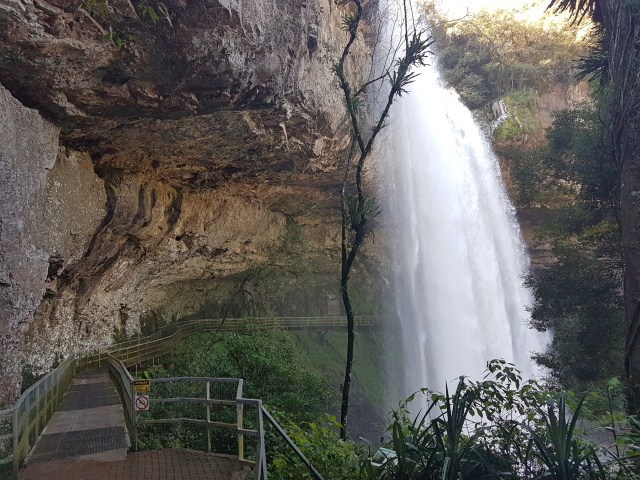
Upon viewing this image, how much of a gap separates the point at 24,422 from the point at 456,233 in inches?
636

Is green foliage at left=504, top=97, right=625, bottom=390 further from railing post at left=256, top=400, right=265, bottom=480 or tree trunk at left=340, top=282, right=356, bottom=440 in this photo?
railing post at left=256, top=400, right=265, bottom=480

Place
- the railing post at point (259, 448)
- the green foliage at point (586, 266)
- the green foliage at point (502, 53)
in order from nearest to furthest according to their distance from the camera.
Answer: the railing post at point (259, 448) < the green foliage at point (586, 266) < the green foliage at point (502, 53)

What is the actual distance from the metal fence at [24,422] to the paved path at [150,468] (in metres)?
0.26

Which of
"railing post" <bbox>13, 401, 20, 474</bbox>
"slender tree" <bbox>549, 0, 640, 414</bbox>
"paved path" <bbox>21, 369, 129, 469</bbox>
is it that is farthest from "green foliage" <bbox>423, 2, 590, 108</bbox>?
"railing post" <bbox>13, 401, 20, 474</bbox>

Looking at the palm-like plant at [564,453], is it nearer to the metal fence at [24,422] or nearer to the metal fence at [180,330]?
the metal fence at [24,422]

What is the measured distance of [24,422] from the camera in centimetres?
454

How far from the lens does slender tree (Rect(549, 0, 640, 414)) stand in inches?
235

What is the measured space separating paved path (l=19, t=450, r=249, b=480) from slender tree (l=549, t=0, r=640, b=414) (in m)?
5.11

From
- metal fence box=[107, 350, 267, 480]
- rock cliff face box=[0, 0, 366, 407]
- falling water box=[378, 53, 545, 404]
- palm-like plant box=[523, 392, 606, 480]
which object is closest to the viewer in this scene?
palm-like plant box=[523, 392, 606, 480]

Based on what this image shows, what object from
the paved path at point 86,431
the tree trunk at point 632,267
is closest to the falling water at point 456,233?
the tree trunk at point 632,267

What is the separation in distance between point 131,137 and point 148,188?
2.66 metres

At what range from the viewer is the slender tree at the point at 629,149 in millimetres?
5980

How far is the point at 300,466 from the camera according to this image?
4031mm

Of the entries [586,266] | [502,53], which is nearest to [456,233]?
[586,266]
